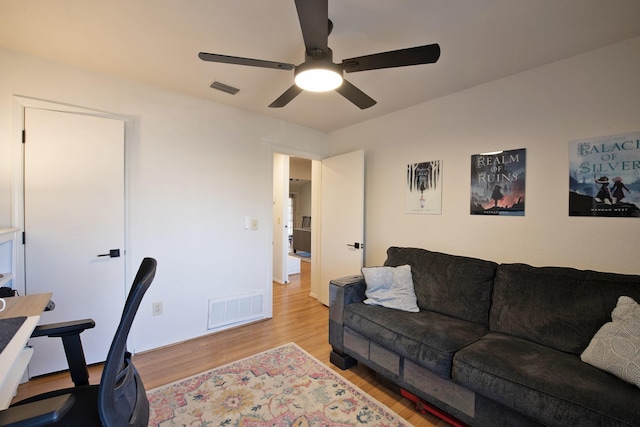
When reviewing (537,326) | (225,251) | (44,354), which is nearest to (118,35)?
(225,251)

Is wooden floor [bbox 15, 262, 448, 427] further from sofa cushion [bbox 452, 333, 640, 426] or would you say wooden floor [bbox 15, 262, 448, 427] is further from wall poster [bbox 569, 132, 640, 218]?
wall poster [bbox 569, 132, 640, 218]

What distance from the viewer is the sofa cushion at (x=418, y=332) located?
170 cm

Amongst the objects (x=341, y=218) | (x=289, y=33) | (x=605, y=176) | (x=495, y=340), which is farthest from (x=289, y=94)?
(x=605, y=176)

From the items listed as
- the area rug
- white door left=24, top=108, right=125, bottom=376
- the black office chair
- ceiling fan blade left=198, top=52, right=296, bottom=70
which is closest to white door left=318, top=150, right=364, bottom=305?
the area rug

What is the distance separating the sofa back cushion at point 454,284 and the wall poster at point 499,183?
1.65 ft

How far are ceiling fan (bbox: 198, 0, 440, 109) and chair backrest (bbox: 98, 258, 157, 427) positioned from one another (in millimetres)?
1245

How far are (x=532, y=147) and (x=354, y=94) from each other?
153cm

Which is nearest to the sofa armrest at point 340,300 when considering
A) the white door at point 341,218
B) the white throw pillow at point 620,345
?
the white door at point 341,218

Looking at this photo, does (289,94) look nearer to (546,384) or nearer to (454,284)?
(454,284)

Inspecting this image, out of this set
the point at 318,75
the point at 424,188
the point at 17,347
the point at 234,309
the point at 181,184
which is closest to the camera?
the point at 17,347

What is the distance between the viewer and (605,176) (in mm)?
1868

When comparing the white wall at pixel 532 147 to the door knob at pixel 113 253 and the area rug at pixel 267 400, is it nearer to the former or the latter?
the area rug at pixel 267 400

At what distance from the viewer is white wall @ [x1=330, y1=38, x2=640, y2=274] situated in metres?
1.84

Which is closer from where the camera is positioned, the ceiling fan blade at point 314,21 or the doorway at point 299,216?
the ceiling fan blade at point 314,21
